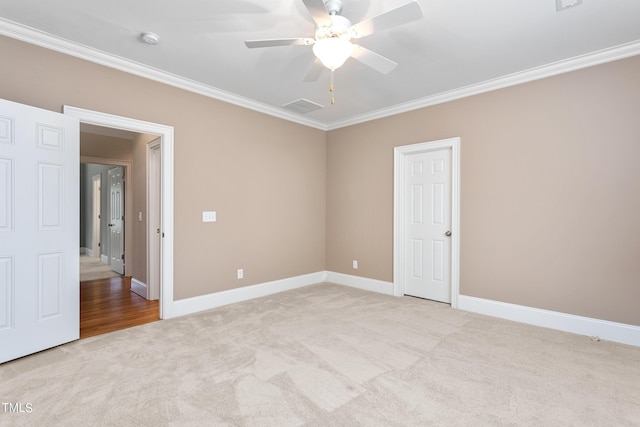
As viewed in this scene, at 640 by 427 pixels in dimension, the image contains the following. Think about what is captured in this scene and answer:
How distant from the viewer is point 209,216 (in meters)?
3.99

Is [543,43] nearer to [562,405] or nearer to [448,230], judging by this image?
[448,230]

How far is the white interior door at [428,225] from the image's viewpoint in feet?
13.8

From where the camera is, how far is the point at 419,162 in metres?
4.46

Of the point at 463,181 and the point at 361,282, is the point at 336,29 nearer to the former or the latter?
the point at 463,181

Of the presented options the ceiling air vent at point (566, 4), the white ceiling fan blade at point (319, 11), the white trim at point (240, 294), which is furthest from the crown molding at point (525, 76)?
the white trim at point (240, 294)

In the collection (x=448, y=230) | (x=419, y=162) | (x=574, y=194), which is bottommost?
(x=448, y=230)

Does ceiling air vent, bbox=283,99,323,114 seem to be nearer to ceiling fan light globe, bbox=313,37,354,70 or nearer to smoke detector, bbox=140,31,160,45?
smoke detector, bbox=140,31,160,45

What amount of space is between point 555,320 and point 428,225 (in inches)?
68.2

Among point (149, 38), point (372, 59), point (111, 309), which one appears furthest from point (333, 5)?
point (111, 309)

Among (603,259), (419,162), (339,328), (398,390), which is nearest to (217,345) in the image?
(339,328)

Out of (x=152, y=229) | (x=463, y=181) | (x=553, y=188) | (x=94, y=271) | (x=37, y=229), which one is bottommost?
(x=94, y=271)

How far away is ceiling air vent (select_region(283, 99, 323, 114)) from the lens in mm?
4379

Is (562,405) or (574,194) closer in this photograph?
(562,405)

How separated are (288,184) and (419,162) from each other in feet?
6.58
